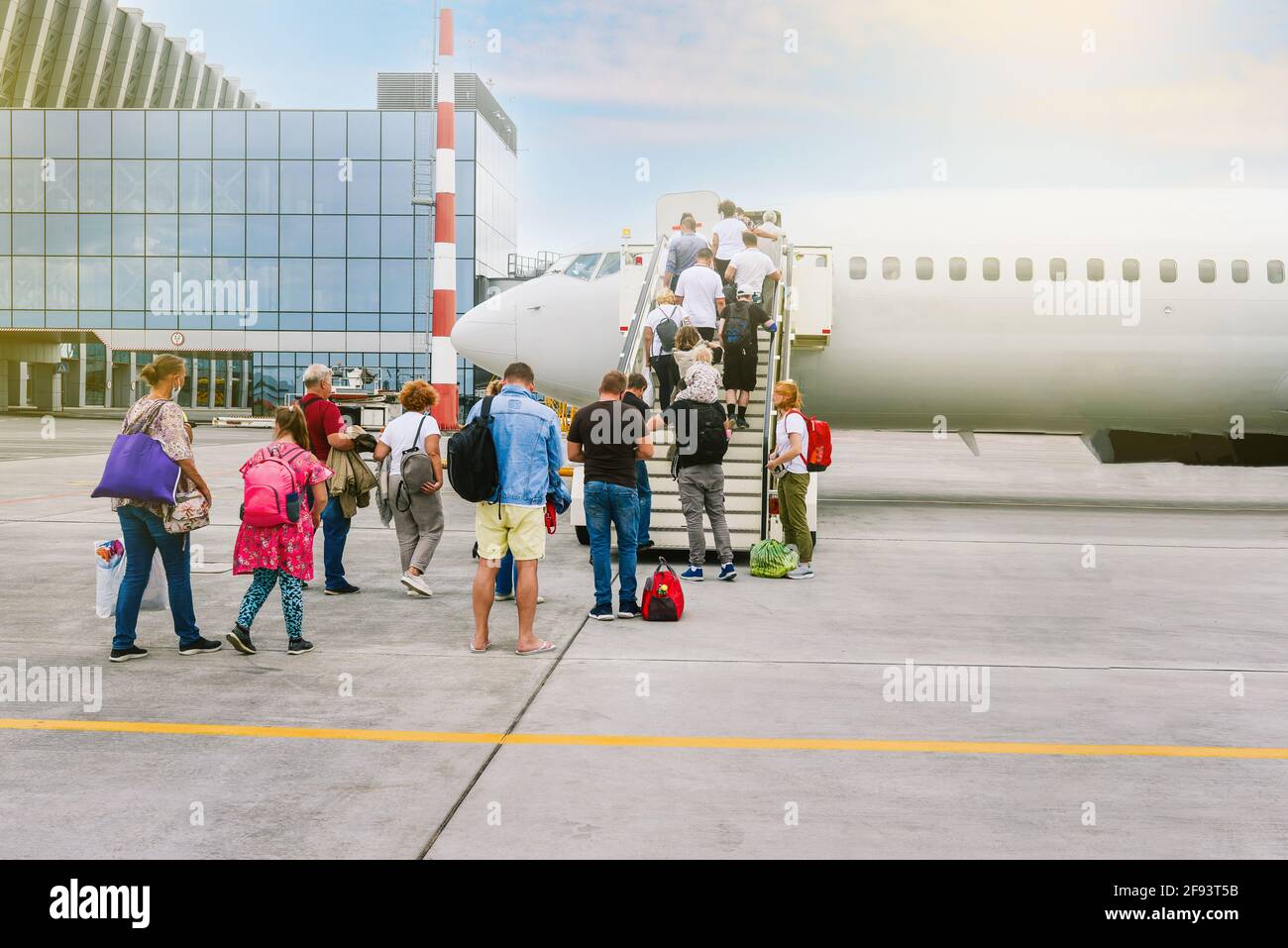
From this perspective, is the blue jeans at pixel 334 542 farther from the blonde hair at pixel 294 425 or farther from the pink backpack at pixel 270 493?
the pink backpack at pixel 270 493

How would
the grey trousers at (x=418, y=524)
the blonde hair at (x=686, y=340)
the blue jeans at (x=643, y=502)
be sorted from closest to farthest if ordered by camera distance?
the grey trousers at (x=418, y=524) < the blonde hair at (x=686, y=340) < the blue jeans at (x=643, y=502)

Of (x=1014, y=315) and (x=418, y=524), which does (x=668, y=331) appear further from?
(x=1014, y=315)

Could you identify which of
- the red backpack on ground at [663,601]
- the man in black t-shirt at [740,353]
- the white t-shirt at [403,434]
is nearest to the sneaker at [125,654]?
the white t-shirt at [403,434]

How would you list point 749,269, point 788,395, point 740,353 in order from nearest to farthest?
point 788,395, point 740,353, point 749,269

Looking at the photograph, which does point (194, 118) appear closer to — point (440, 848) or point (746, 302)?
point (746, 302)

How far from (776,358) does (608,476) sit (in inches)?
210

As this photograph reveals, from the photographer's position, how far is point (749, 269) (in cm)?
1371

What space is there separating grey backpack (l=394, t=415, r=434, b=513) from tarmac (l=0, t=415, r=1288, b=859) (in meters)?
0.90

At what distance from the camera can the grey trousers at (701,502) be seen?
10.6 m

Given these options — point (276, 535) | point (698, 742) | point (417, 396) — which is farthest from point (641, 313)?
point (698, 742)

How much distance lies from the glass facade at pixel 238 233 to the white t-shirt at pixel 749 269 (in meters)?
38.0

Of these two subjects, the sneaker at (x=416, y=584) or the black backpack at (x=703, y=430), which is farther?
the black backpack at (x=703, y=430)

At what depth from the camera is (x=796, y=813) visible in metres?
4.75

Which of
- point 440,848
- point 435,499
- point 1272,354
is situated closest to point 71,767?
point 440,848
